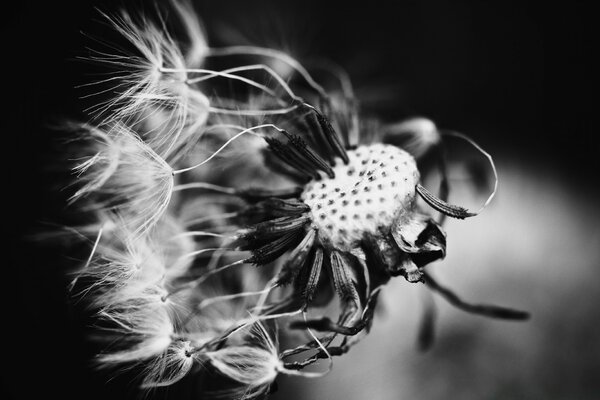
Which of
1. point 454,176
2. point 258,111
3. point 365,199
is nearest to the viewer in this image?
point 365,199

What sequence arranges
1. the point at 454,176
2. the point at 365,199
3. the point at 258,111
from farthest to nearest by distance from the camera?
the point at 454,176 → the point at 258,111 → the point at 365,199

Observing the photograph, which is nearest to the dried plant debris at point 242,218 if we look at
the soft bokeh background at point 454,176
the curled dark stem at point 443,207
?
the curled dark stem at point 443,207

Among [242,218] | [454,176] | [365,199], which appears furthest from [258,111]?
[454,176]

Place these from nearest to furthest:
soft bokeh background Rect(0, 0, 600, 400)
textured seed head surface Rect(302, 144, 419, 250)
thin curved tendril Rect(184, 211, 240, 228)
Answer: textured seed head surface Rect(302, 144, 419, 250)
thin curved tendril Rect(184, 211, 240, 228)
soft bokeh background Rect(0, 0, 600, 400)

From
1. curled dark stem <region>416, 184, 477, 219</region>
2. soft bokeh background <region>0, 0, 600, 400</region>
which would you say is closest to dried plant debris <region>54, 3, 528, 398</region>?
curled dark stem <region>416, 184, 477, 219</region>

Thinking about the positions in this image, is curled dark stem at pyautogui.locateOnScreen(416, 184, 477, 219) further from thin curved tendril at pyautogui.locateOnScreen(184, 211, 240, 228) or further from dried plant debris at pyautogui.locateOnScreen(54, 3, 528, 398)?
thin curved tendril at pyautogui.locateOnScreen(184, 211, 240, 228)

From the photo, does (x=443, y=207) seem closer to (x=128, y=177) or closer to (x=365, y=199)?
(x=365, y=199)
